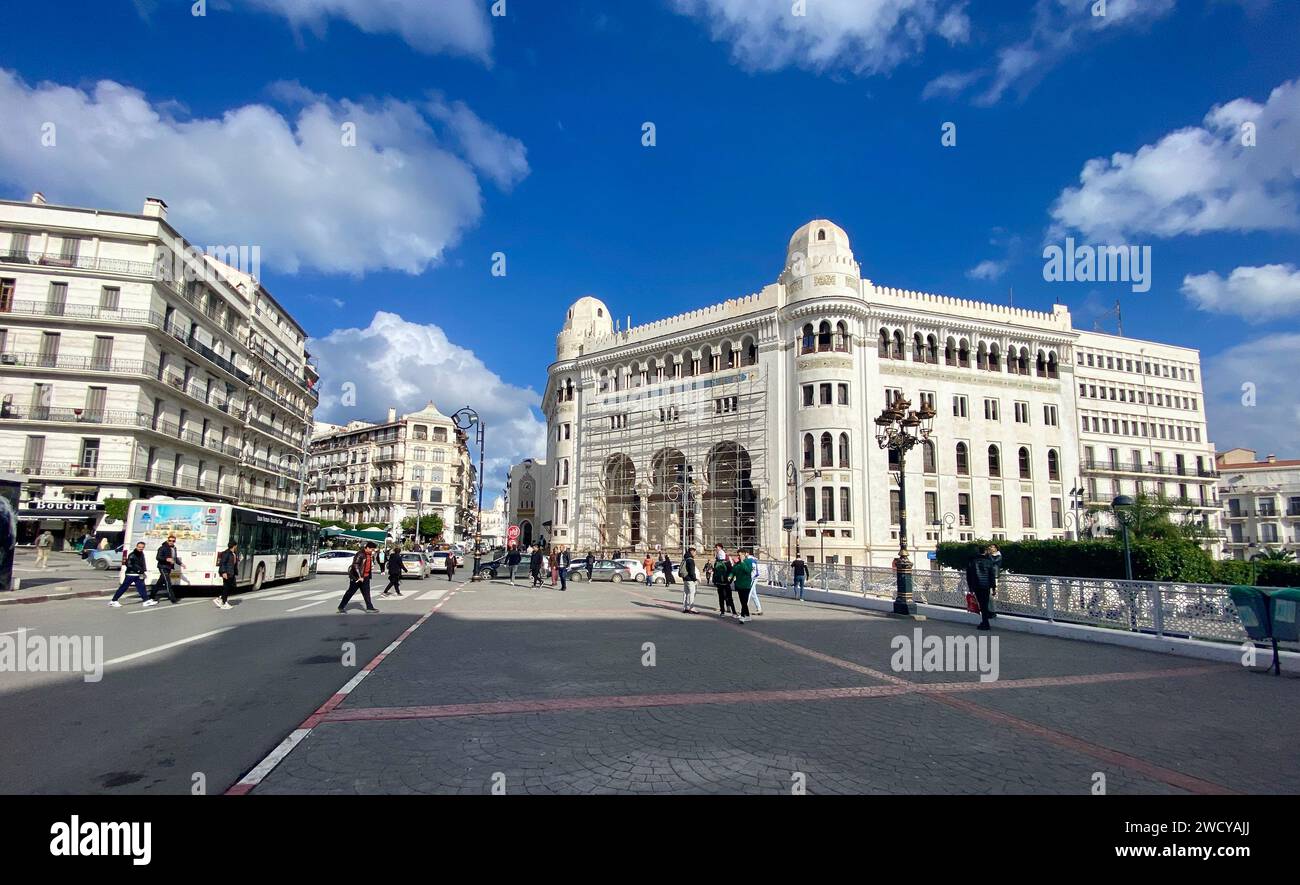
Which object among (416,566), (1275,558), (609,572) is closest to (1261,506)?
(1275,558)

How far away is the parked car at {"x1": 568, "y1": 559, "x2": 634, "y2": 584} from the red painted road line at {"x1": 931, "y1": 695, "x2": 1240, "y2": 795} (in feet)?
102

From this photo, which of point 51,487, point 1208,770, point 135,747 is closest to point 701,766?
point 1208,770

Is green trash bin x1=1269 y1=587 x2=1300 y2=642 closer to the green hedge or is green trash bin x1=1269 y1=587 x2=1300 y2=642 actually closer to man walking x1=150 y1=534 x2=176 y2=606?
the green hedge

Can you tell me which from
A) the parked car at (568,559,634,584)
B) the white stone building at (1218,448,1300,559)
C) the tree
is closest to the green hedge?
the parked car at (568,559,634,584)

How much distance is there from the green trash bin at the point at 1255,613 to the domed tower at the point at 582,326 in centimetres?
5434

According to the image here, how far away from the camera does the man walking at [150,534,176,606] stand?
52.7 feet

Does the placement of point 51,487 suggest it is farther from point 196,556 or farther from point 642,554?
point 642,554

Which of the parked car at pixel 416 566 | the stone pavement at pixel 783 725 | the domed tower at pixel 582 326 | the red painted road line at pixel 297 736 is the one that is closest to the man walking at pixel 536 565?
the parked car at pixel 416 566

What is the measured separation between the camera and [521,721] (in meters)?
5.80

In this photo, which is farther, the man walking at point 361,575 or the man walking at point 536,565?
the man walking at point 536,565

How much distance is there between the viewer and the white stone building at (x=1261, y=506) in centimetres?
6638

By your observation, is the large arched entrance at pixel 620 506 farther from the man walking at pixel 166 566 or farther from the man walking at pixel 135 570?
the man walking at pixel 135 570

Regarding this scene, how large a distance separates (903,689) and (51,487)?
4203 cm

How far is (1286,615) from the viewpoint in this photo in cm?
919
